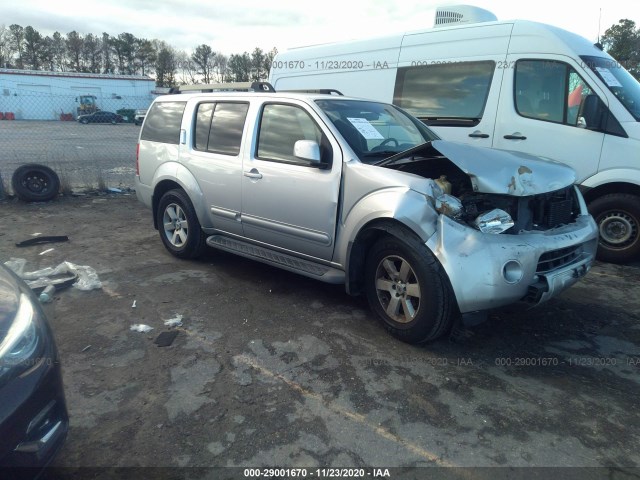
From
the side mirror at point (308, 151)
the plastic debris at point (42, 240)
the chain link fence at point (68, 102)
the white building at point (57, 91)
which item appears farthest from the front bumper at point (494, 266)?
the white building at point (57, 91)

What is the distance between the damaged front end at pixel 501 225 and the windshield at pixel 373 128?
1.16 ft

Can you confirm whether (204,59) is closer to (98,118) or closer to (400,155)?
(98,118)

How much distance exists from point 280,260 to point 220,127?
1.62 meters

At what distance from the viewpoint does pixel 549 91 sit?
561 cm

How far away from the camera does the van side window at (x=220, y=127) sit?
15.4 feet

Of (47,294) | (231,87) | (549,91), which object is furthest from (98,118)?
(549,91)

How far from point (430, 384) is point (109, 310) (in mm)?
2779

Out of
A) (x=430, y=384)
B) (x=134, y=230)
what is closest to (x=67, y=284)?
(x=134, y=230)

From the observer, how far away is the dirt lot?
2.47 meters

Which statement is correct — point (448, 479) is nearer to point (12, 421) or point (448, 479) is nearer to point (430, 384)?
point (430, 384)

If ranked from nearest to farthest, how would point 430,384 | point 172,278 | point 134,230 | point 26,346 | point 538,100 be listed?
point 26,346
point 430,384
point 172,278
point 538,100
point 134,230

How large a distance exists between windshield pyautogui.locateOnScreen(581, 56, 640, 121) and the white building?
37345 millimetres

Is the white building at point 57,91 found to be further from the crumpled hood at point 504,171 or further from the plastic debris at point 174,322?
the crumpled hood at point 504,171

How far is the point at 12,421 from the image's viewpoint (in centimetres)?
179
